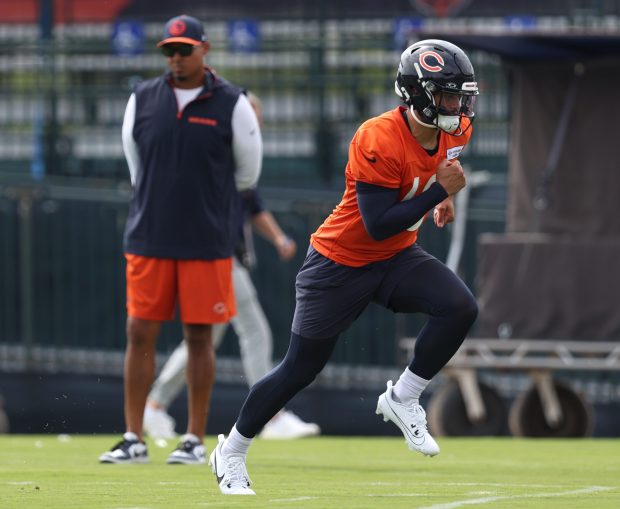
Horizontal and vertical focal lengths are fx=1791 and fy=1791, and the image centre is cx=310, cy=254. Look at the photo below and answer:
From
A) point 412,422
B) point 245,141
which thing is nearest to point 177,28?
point 245,141

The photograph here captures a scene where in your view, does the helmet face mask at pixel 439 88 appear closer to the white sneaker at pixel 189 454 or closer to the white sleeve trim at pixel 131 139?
the white sleeve trim at pixel 131 139

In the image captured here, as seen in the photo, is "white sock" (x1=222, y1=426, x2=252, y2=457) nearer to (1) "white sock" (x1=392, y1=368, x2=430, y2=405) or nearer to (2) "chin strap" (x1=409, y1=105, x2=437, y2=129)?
(1) "white sock" (x1=392, y1=368, x2=430, y2=405)

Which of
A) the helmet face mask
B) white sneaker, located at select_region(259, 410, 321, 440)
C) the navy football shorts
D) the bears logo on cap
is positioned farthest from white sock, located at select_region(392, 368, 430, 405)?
white sneaker, located at select_region(259, 410, 321, 440)

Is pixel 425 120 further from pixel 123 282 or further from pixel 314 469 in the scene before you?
pixel 123 282

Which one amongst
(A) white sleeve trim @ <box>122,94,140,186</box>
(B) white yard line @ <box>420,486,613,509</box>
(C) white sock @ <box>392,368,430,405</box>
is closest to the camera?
(B) white yard line @ <box>420,486,613,509</box>

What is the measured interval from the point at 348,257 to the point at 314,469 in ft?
6.56

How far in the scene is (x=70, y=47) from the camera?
56.4 ft

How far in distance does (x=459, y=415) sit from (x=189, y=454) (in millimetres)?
3860

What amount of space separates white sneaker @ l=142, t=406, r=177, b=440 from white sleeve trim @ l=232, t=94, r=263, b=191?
8.81 feet

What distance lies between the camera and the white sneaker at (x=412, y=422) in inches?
304

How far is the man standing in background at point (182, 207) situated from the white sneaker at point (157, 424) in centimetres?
222

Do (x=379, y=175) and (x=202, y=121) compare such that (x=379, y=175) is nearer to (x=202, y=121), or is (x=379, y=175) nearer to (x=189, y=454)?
(x=202, y=121)

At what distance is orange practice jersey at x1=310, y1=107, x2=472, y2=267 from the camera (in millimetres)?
7289

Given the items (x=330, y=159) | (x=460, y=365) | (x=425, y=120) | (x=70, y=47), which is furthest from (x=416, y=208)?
(x=70, y=47)
